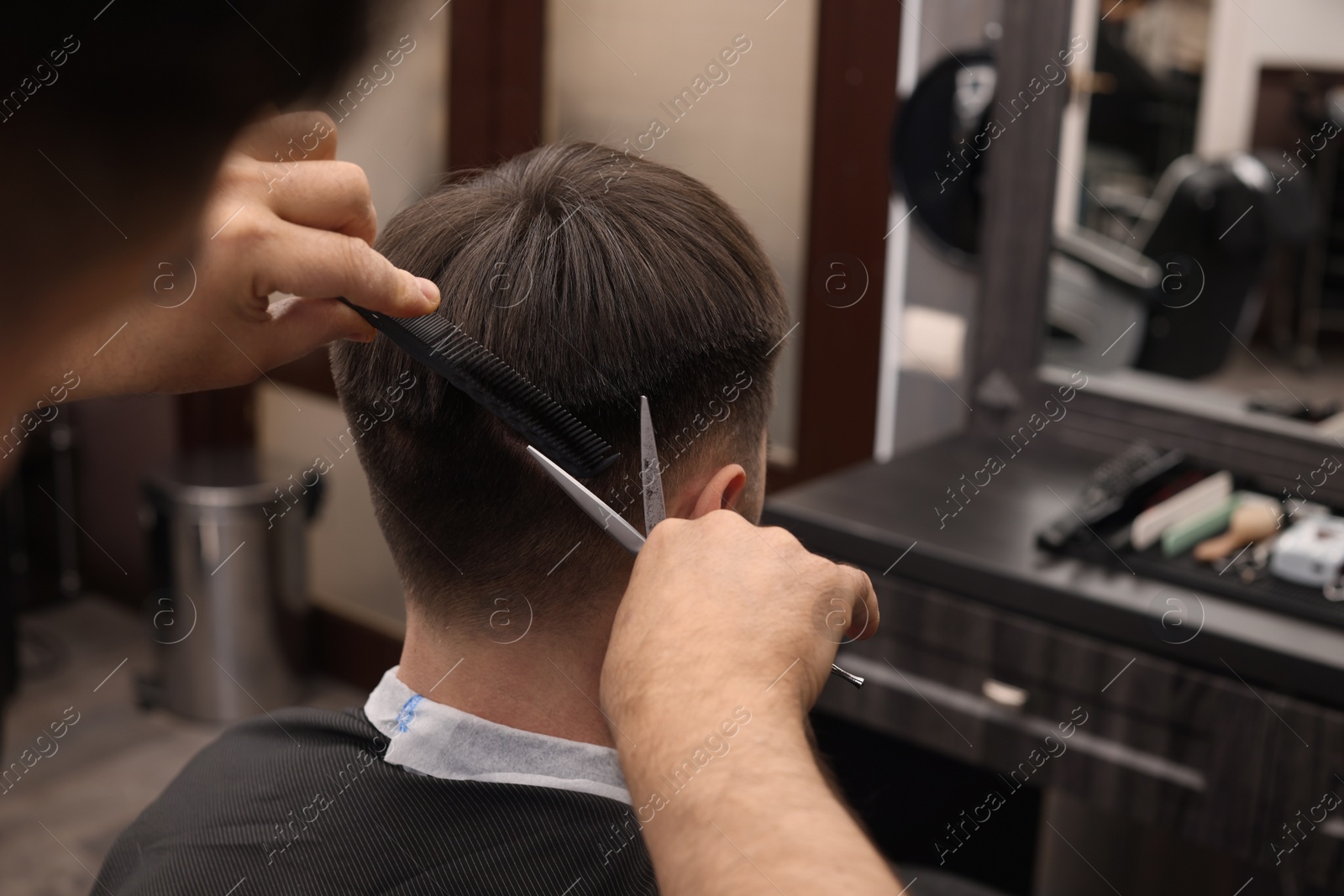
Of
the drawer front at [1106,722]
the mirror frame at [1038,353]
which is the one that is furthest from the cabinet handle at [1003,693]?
the mirror frame at [1038,353]

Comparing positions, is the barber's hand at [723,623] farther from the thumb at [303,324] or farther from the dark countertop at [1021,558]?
the dark countertop at [1021,558]

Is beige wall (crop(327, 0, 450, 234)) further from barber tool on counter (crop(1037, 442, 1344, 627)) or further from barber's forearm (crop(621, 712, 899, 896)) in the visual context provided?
barber's forearm (crop(621, 712, 899, 896))

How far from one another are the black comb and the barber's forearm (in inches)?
10.1

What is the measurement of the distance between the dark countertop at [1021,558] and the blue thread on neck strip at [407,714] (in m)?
0.91

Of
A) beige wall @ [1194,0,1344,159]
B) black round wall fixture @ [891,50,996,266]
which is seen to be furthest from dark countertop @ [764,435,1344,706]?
beige wall @ [1194,0,1344,159]

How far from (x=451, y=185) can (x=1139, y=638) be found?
1053mm

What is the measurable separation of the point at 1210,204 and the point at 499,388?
1.46 meters

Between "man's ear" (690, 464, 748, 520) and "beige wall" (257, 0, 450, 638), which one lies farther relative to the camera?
"beige wall" (257, 0, 450, 638)

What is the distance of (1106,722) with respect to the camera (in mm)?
1636

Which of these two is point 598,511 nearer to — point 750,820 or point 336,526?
point 750,820

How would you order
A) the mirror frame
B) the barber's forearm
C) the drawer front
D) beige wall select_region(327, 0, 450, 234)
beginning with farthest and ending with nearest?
beige wall select_region(327, 0, 450, 234) < the mirror frame < the drawer front < the barber's forearm

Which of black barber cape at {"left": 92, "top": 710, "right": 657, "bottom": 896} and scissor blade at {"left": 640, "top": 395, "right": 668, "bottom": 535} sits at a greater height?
scissor blade at {"left": 640, "top": 395, "right": 668, "bottom": 535}

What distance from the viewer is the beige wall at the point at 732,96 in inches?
95.9

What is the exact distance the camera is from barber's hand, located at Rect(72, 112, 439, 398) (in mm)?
749
